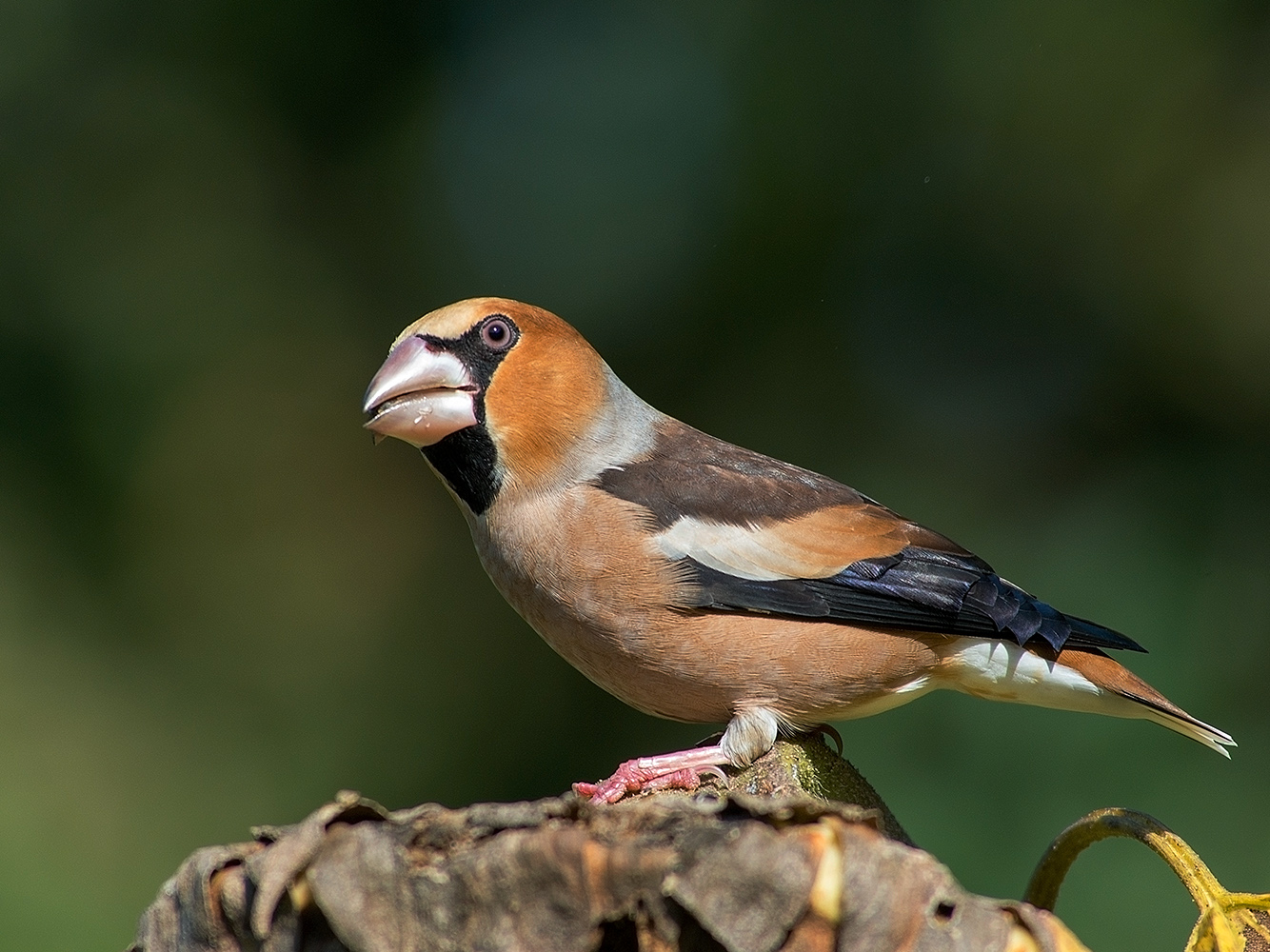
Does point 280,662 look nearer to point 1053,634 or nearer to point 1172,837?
point 1053,634

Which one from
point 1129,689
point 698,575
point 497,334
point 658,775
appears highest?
point 497,334

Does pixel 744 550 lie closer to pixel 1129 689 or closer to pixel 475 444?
pixel 475 444

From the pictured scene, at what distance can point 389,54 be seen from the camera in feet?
24.4

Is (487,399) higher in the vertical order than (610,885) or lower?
higher

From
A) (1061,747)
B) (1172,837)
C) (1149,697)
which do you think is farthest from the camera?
(1061,747)

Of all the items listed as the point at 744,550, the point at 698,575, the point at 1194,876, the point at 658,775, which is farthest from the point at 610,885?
the point at 744,550

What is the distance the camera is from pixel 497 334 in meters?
3.13

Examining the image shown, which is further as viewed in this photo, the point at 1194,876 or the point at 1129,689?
the point at 1129,689

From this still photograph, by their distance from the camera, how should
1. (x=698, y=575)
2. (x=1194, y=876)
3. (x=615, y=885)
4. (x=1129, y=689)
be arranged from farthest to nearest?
(x=1129, y=689), (x=698, y=575), (x=1194, y=876), (x=615, y=885)

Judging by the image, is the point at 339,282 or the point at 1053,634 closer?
the point at 1053,634

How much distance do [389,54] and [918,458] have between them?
3.95 metres

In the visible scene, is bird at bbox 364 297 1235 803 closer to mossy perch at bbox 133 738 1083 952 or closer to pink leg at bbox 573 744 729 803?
pink leg at bbox 573 744 729 803

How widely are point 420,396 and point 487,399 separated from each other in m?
0.18

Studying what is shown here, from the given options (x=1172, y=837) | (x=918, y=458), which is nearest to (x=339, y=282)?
(x=918, y=458)
